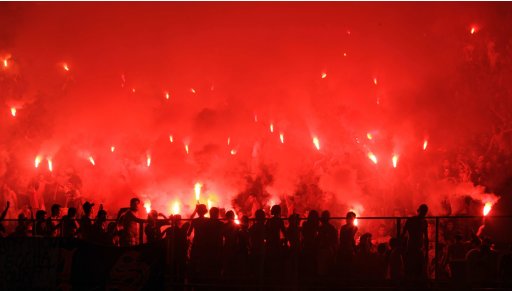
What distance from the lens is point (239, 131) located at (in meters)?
26.6

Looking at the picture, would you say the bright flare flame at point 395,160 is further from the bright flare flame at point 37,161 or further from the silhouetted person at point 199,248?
the bright flare flame at point 37,161

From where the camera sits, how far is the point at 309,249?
1005cm

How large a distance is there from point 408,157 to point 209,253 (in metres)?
16.5

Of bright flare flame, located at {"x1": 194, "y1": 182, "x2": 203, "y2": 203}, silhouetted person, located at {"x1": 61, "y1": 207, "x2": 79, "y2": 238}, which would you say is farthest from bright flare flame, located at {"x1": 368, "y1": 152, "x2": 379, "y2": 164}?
silhouetted person, located at {"x1": 61, "y1": 207, "x2": 79, "y2": 238}

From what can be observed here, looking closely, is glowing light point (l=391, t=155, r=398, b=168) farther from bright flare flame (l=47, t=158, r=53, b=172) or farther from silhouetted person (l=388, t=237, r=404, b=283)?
bright flare flame (l=47, t=158, r=53, b=172)

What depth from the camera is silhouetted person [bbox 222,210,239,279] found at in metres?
10.3

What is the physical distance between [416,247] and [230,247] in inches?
137

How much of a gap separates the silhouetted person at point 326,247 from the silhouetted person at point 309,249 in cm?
8

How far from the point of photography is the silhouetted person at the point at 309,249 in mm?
10000

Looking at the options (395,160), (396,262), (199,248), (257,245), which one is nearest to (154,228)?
(199,248)

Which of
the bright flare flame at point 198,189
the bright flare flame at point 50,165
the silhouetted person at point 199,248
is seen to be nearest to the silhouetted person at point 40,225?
the silhouetted person at point 199,248

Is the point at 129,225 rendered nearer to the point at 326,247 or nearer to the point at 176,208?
the point at 326,247

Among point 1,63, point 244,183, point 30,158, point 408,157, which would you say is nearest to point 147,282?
point 244,183

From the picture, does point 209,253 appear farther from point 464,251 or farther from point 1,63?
point 1,63
